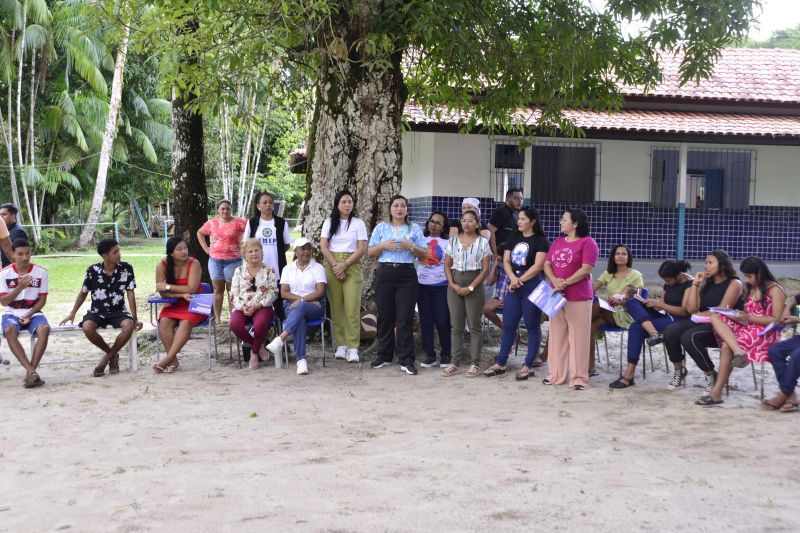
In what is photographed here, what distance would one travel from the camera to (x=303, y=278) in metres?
8.57

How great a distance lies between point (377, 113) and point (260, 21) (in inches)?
62.8

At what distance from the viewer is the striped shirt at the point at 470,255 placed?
323 inches

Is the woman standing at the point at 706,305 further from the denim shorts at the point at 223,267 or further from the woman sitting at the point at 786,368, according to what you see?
the denim shorts at the point at 223,267

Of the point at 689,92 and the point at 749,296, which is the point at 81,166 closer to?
the point at 689,92

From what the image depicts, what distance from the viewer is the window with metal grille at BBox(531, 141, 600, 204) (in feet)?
50.4

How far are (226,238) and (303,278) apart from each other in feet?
6.33

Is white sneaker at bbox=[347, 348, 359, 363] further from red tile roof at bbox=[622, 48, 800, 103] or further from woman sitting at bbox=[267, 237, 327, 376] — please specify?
red tile roof at bbox=[622, 48, 800, 103]

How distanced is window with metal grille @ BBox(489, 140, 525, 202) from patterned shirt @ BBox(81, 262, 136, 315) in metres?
8.17

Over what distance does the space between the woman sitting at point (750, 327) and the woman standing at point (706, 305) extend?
16 centimetres

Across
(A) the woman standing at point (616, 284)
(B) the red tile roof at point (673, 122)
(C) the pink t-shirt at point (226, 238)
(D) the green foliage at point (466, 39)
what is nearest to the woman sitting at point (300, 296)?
(C) the pink t-shirt at point (226, 238)

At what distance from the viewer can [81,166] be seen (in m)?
34.3

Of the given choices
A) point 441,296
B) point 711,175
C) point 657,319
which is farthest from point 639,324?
point 711,175

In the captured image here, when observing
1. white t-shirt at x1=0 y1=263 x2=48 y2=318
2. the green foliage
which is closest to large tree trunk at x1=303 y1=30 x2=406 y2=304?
the green foliage

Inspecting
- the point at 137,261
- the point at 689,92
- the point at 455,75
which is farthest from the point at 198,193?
the point at 137,261
